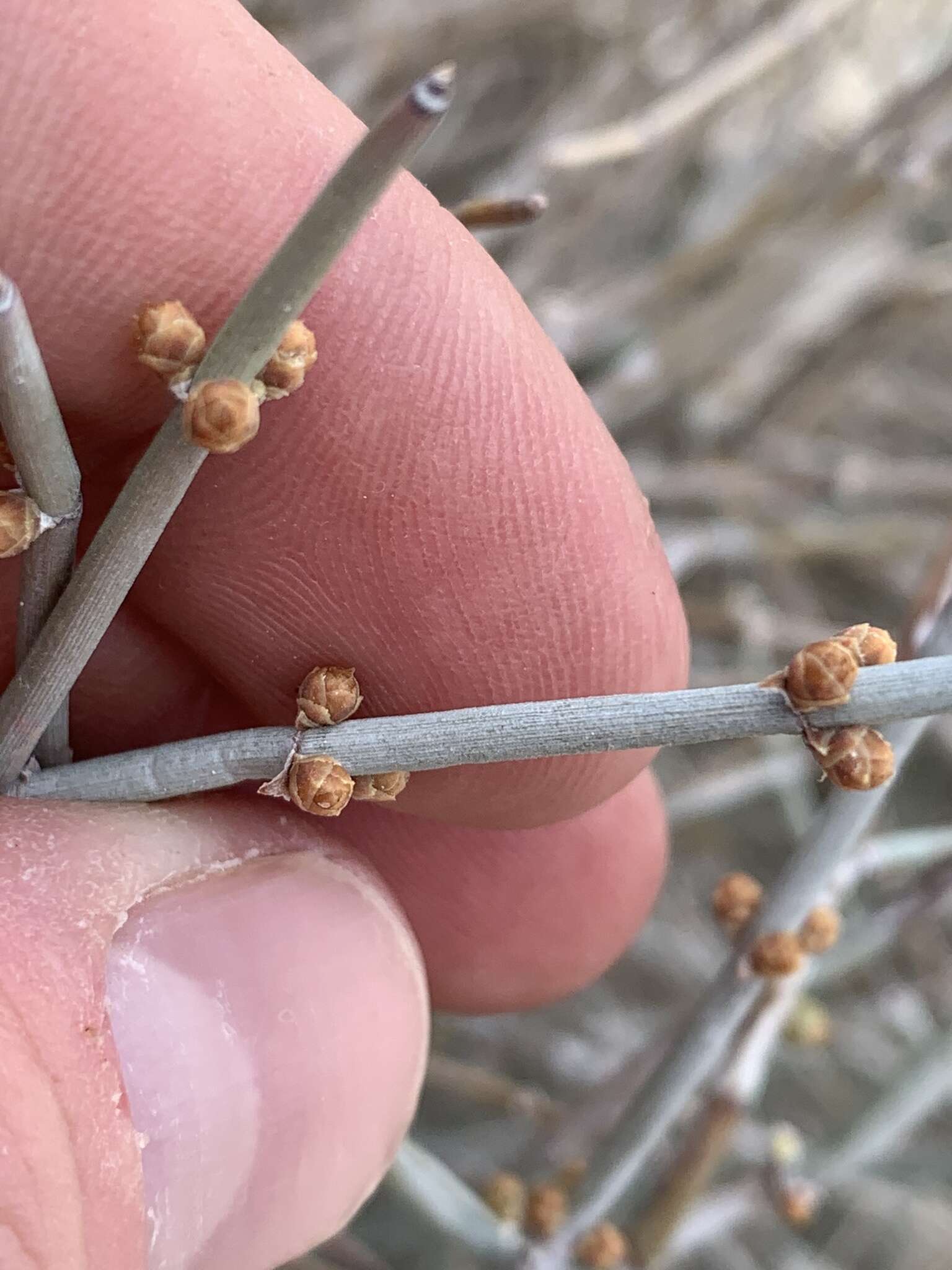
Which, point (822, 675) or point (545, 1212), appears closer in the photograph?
point (822, 675)

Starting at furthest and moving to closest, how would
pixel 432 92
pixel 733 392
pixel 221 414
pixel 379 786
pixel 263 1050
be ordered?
1. pixel 733 392
2. pixel 263 1050
3. pixel 379 786
4. pixel 221 414
5. pixel 432 92

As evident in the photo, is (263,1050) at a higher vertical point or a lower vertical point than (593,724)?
lower

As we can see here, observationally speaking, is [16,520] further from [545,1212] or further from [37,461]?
[545,1212]

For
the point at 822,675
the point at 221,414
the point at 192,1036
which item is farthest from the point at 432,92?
the point at 192,1036

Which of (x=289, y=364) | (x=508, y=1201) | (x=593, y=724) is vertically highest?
(x=289, y=364)

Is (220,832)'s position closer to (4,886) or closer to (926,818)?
(4,886)

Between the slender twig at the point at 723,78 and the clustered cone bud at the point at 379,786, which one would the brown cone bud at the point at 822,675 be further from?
the slender twig at the point at 723,78

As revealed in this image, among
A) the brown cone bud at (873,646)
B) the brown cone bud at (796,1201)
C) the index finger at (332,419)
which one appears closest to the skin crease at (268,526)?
the index finger at (332,419)

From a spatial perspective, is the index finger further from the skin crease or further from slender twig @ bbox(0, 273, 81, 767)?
slender twig @ bbox(0, 273, 81, 767)
